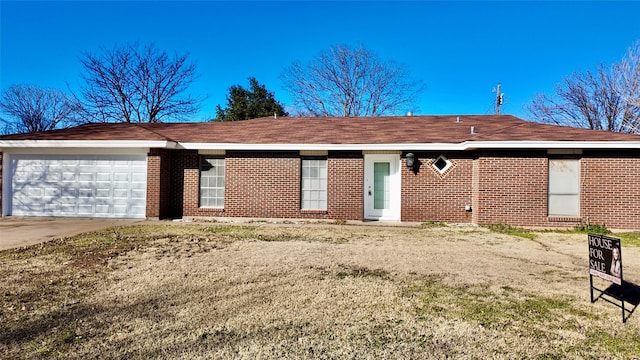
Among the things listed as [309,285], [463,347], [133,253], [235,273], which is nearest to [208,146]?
[133,253]

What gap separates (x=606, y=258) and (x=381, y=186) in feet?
24.7

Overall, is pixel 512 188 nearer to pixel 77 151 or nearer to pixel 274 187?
pixel 274 187

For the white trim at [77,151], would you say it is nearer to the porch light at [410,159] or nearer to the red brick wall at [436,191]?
the porch light at [410,159]

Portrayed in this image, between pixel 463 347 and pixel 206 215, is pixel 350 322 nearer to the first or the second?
pixel 463 347

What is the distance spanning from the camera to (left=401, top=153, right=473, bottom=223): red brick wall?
34.8 feet

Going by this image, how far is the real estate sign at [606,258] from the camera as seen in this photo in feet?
12.1

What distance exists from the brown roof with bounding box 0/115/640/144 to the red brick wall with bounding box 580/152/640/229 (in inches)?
23.5

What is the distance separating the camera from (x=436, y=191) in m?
10.7

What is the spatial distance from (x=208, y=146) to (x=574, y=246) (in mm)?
10041

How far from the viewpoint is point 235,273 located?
5.07 metres

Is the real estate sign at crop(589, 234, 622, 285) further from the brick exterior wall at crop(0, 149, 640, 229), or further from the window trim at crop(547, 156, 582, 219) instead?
the window trim at crop(547, 156, 582, 219)

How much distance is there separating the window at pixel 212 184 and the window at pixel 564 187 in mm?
9915

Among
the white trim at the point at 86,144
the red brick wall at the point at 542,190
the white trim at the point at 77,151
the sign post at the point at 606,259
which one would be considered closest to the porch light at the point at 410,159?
the red brick wall at the point at 542,190

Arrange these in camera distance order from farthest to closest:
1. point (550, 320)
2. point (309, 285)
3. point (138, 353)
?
point (309, 285) < point (550, 320) < point (138, 353)
